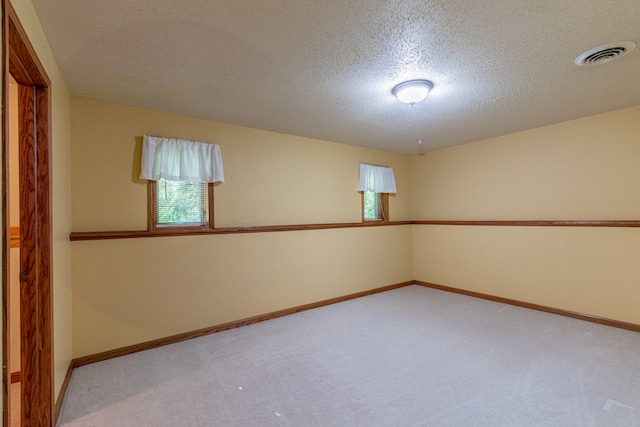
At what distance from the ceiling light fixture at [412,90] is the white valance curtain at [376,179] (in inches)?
80.2

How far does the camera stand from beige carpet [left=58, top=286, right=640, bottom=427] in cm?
182

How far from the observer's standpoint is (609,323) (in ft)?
10.4

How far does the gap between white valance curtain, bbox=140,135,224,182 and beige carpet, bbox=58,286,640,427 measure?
64.6 inches

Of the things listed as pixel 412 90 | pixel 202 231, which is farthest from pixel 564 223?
pixel 202 231

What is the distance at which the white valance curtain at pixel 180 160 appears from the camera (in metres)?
2.80

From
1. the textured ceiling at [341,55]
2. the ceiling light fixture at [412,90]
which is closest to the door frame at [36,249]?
the textured ceiling at [341,55]

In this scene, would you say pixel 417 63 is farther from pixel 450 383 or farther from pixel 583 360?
pixel 583 360

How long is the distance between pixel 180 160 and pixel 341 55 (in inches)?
74.6

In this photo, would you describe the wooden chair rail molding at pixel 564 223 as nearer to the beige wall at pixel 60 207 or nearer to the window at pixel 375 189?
the window at pixel 375 189

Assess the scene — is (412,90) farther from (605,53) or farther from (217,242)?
(217,242)

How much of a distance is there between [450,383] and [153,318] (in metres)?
2.62

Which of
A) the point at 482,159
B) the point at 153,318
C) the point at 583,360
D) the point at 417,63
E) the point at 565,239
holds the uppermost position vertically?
the point at 417,63

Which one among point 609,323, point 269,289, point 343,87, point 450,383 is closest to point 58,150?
point 343,87

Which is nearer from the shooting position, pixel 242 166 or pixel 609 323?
pixel 609 323
